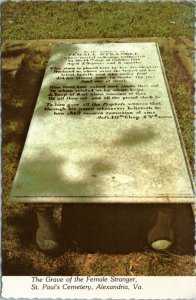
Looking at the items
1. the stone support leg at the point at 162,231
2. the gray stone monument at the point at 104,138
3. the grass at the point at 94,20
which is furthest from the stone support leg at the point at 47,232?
the grass at the point at 94,20

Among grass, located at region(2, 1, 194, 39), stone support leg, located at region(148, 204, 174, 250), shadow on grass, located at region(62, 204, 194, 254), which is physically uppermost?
grass, located at region(2, 1, 194, 39)

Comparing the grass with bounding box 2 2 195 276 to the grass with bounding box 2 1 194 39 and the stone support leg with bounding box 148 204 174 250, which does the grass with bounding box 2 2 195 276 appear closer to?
the grass with bounding box 2 1 194 39

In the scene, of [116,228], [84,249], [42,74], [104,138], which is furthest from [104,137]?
[42,74]

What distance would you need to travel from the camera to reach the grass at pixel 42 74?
271 cm

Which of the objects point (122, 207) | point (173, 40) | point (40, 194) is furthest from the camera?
point (173, 40)

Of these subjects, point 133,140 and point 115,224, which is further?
point 115,224

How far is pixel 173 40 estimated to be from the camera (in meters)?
4.59

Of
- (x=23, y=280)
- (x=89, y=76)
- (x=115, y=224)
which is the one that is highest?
(x=89, y=76)

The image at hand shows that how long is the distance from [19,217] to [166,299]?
4.75 feet

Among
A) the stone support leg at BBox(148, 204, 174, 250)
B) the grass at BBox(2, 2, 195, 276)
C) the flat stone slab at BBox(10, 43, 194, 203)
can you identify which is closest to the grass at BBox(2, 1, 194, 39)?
the grass at BBox(2, 2, 195, 276)

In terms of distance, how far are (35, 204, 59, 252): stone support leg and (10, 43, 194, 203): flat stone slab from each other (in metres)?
0.29

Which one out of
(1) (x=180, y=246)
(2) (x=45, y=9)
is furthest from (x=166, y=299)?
(2) (x=45, y=9)

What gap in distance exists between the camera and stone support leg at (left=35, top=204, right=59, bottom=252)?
2441 mm

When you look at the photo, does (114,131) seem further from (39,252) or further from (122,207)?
(39,252)
